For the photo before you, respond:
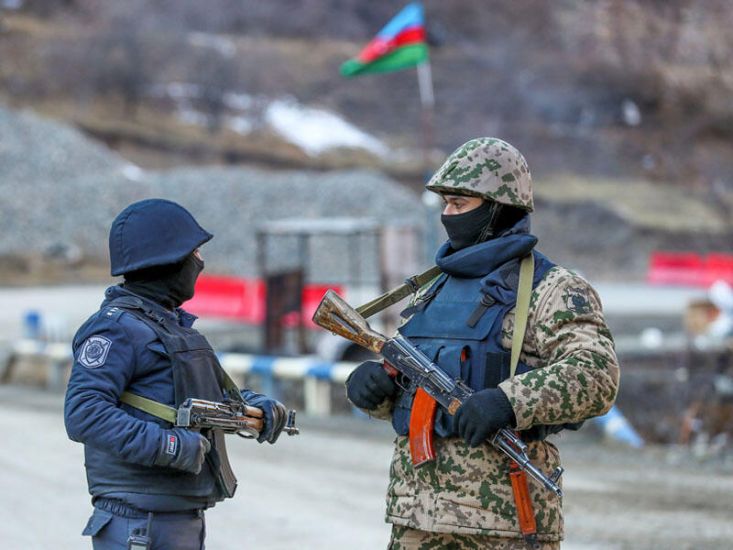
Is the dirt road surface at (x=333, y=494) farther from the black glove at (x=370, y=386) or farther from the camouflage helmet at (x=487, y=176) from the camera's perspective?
the camouflage helmet at (x=487, y=176)

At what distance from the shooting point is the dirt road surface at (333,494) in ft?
25.1

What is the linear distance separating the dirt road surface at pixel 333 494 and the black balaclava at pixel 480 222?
12.6 ft

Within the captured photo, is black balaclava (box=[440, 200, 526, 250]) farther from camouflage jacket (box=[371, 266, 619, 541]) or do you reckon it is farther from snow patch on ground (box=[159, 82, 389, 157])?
snow patch on ground (box=[159, 82, 389, 157])

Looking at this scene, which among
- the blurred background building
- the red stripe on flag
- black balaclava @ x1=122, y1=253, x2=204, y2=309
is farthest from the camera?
the red stripe on flag

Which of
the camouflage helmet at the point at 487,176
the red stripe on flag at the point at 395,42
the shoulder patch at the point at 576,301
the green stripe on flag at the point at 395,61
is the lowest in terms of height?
the shoulder patch at the point at 576,301

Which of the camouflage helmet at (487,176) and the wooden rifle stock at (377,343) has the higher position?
the camouflage helmet at (487,176)

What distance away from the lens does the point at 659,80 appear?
7438cm

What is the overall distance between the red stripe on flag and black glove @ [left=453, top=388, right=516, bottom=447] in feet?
54.9

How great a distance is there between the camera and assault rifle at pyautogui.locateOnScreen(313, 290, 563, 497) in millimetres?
3561

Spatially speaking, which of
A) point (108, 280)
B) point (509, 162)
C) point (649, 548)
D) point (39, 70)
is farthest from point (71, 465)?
point (39, 70)

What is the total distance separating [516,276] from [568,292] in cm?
19

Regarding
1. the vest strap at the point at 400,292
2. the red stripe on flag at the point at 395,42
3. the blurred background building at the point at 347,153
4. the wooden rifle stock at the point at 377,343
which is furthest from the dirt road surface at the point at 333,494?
the red stripe on flag at the point at 395,42

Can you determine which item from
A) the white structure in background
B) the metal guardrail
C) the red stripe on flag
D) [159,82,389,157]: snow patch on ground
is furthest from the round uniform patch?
[159,82,389,157]: snow patch on ground

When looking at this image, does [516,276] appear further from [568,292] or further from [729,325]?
[729,325]
